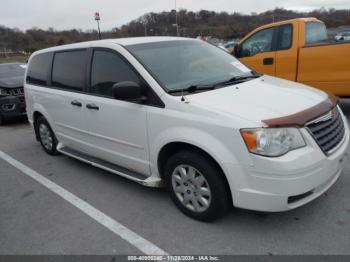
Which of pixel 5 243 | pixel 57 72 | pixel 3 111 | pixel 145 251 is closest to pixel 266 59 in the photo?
pixel 57 72

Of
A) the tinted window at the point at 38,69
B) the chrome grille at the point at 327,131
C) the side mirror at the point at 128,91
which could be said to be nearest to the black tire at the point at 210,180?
the side mirror at the point at 128,91

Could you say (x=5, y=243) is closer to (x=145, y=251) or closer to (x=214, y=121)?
(x=145, y=251)

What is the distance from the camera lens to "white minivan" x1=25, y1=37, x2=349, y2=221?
8.69ft

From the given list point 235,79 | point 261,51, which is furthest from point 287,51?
point 235,79

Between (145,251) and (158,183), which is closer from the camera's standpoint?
(145,251)

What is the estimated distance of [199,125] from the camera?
288 cm

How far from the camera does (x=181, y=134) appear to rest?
3.00 m

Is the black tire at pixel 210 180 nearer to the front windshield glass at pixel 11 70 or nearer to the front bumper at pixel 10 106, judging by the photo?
the front bumper at pixel 10 106

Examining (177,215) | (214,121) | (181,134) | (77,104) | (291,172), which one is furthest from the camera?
(77,104)

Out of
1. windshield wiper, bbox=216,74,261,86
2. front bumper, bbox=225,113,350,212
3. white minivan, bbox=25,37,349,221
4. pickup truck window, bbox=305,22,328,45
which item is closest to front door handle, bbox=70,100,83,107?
white minivan, bbox=25,37,349,221

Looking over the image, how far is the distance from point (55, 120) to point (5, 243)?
7.18 ft

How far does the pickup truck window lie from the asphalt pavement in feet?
10.3

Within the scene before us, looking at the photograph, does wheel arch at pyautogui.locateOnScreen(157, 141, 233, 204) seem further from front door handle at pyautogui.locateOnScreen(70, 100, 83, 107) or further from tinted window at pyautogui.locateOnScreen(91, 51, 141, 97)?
front door handle at pyautogui.locateOnScreen(70, 100, 83, 107)

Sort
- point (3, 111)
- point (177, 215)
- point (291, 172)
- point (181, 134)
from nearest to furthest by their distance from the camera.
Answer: point (291, 172)
point (181, 134)
point (177, 215)
point (3, 111)
